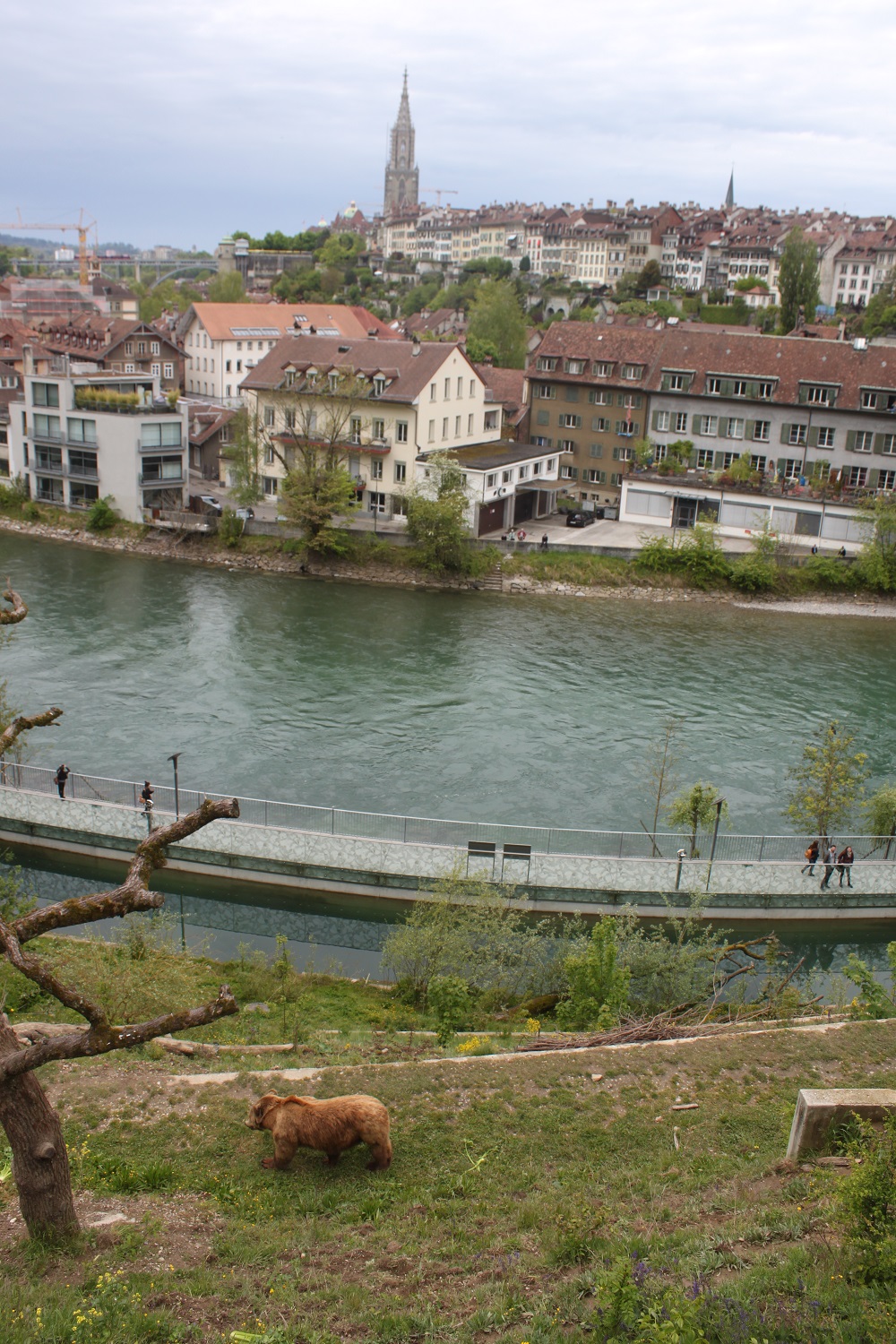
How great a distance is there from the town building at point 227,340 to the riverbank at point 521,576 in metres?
25.2

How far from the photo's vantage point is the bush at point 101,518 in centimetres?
5053

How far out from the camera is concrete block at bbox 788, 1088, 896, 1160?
10.3 m

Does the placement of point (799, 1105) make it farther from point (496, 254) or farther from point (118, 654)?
point (496, 254)

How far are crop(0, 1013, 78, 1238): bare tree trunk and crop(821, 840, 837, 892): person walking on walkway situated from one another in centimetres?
1664

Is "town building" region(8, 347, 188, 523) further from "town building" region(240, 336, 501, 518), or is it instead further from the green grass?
the green grass

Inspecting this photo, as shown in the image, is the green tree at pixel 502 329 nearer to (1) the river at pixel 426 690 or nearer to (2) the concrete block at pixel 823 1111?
(1) the river at pixel 426 690

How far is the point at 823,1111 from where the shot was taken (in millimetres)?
10320

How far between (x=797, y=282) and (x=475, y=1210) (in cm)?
8372

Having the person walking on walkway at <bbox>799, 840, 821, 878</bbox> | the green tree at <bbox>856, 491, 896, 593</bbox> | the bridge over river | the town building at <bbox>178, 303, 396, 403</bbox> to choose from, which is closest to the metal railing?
the bridge over river

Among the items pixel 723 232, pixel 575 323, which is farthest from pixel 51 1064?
pixel 723 232

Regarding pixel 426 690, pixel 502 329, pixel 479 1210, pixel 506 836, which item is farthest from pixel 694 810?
pixel 502 329

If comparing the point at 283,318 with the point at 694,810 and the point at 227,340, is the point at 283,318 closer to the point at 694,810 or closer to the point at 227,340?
the point at 227,340

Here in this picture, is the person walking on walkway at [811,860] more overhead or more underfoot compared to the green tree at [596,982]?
more underfoot

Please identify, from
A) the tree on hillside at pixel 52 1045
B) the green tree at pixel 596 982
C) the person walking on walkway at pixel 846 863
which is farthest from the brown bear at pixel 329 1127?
the person walking on walkway at pixel 846 863
